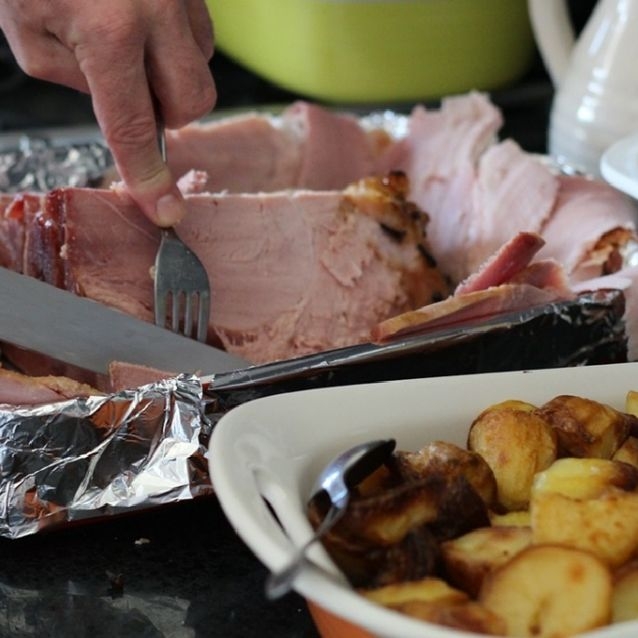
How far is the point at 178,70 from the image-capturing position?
117 centimetres

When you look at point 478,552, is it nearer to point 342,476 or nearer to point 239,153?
point 342,476

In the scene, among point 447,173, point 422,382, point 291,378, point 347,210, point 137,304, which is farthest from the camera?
point 447,173

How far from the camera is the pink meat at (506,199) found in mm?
1471

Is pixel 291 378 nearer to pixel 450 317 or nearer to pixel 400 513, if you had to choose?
pixel 450 317

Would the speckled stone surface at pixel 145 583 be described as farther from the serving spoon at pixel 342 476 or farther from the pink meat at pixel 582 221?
the pink meat at pixel 582 221

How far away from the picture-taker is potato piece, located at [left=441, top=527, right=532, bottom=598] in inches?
27.8

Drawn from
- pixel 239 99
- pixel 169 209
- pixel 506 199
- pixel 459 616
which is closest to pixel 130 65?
pixel 169 209

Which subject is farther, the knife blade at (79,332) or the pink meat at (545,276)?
the pink meat at (545,276)

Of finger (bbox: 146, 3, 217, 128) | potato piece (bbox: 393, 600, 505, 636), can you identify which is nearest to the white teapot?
finger (bbox: 146, 3, 217, 128)

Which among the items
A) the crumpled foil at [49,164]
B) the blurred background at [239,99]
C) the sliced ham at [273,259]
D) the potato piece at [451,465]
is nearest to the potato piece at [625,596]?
the potato piece at [451,465]

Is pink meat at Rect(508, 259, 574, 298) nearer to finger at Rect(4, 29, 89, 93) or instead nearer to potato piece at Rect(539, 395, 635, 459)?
potato piece at Rect(539, 395, 635, 459)

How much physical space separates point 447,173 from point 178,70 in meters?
0.56

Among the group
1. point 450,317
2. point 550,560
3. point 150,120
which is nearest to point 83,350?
point 150,120

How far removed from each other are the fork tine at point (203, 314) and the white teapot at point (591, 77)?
0.68 meters
